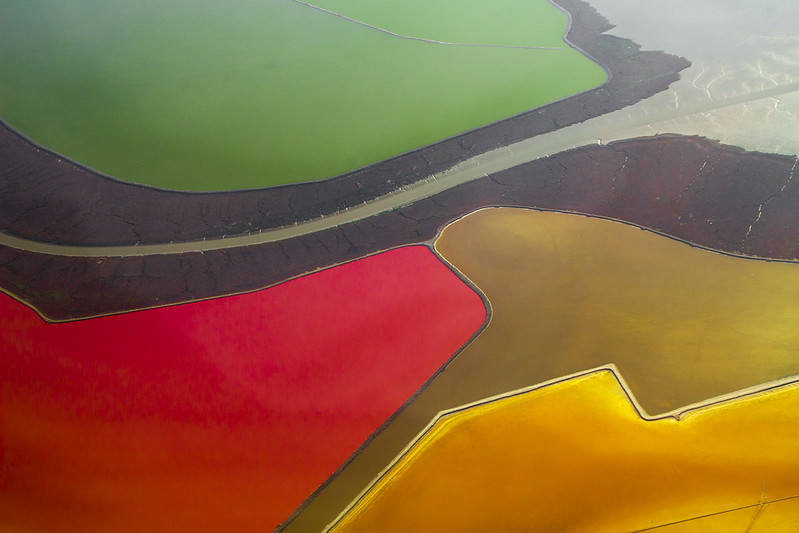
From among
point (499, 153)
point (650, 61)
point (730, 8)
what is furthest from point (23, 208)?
point (730, 8)

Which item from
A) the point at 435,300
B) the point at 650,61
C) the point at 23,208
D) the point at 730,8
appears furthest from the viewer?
the point at 730,8

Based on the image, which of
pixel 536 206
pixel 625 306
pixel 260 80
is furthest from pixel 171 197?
pixel 625 306

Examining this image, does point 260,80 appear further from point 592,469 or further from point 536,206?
point 592,469

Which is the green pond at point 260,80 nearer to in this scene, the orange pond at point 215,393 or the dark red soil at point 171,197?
the dark red soil at point 171,197

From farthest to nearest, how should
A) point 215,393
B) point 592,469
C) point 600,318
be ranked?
point 600,318 → point 215,393 → point 592,469

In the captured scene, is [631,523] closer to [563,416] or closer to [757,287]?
[563,416]

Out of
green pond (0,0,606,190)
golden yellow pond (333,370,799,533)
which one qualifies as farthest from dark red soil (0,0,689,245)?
golden yellow pond (333,370,799,533)

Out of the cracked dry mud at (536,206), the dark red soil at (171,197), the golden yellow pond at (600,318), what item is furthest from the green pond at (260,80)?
the golden yellow pond at (600,318)
